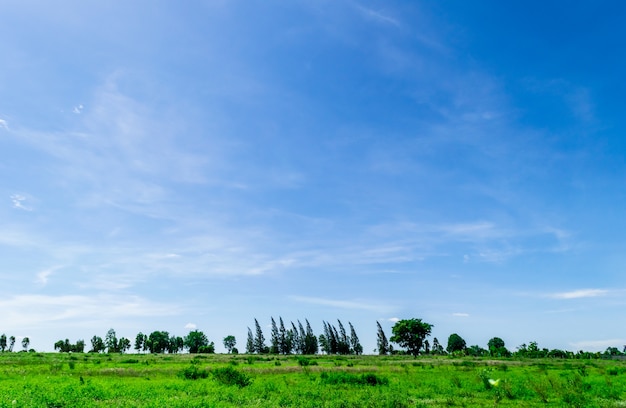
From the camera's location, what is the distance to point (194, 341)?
616ft

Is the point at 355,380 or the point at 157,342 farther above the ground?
the point at 355,380

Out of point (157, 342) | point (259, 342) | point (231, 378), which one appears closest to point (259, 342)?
point (259, 342)

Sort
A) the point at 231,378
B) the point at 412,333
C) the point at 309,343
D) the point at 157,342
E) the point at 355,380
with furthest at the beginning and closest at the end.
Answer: the point at 157,342
the point at 309,343
the point at 412,333
the point at 355,380
the point at 231,378

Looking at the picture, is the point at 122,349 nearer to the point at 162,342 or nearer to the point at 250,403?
the point at 162,342

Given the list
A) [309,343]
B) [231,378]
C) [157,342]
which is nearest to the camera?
[231,378]

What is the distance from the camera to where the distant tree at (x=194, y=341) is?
188 meters

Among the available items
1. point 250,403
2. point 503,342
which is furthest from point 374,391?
point 503,342

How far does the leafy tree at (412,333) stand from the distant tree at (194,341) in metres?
111

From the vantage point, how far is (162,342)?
17500 centimetres

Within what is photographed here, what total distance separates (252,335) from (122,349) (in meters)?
53.3

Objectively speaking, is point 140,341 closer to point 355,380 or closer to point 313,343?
point 313,343

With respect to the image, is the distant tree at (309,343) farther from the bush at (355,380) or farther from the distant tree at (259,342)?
the bush at (355,380)

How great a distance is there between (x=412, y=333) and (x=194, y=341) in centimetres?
11908

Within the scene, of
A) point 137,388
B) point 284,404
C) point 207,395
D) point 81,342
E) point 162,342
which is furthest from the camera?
point 162,342
